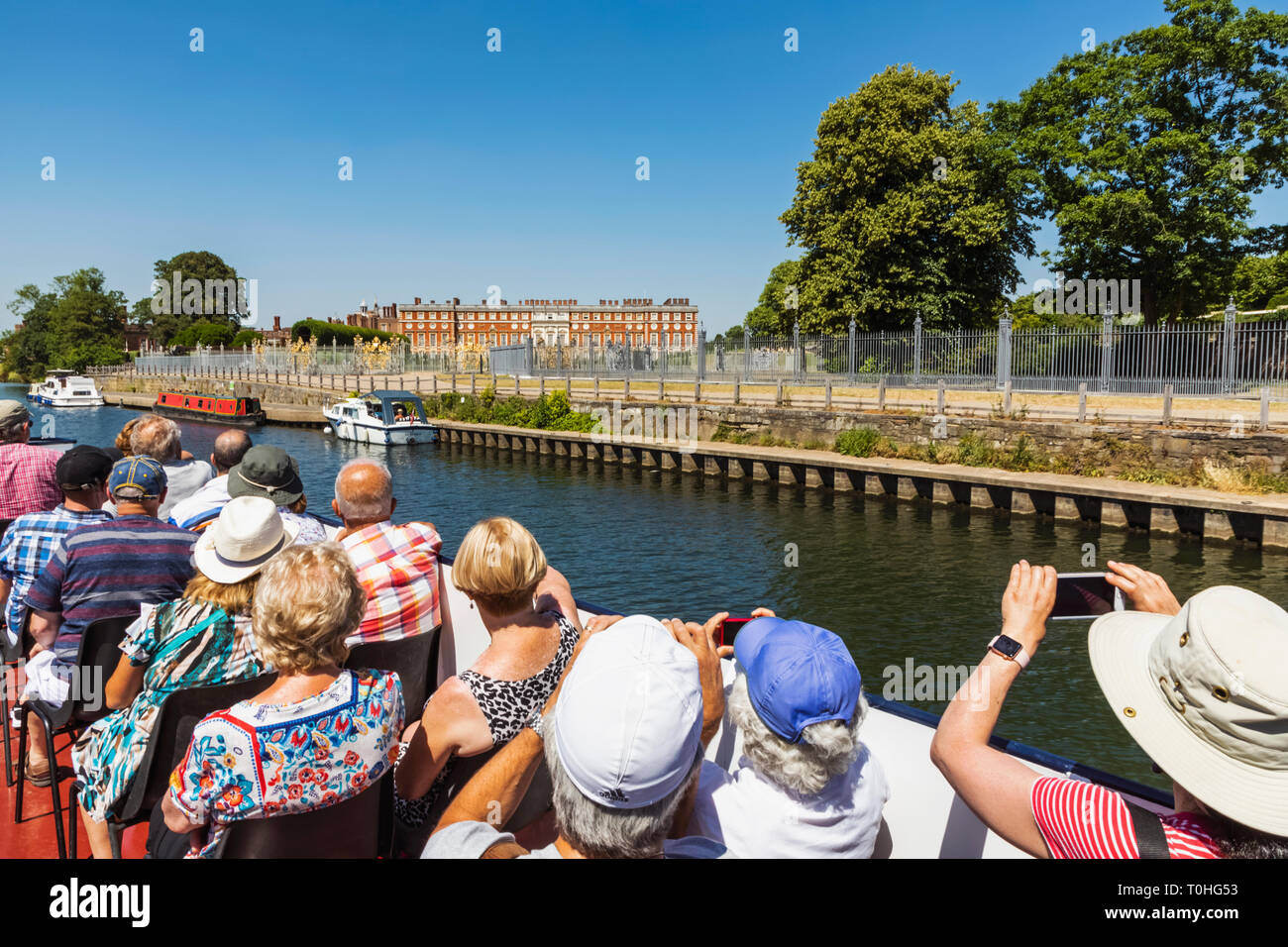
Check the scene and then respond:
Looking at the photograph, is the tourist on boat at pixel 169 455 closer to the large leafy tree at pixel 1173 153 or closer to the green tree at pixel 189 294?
the large leafy tree at pixel 1173 153

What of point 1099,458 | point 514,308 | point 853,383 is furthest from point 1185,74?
point 514,308

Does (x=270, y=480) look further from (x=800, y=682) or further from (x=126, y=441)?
(x=800, y=682)

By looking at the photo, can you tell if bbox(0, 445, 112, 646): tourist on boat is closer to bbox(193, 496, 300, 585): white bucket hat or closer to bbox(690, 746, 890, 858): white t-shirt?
bbox(193, 496, 300, 585): white bucket hat

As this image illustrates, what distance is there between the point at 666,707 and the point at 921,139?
33693 millimetres

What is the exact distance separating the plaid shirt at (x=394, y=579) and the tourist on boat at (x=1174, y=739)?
2421 millimetres

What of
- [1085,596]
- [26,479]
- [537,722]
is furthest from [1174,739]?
[26,479]

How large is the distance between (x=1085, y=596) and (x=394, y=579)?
8.85 feet

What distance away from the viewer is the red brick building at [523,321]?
136 meters

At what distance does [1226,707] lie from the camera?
164 cm

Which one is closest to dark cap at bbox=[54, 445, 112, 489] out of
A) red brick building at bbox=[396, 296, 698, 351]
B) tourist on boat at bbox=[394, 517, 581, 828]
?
tourist on boat at bbox=[394, 517, 581, 828]

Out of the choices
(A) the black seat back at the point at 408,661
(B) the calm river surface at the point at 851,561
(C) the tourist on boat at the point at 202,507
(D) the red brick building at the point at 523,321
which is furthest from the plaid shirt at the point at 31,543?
(D) the red brick building at the point at 523,321

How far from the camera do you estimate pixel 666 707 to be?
6.43 ft

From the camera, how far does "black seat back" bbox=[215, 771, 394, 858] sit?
2.30 meters

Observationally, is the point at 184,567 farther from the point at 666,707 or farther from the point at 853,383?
the point at 853,383
